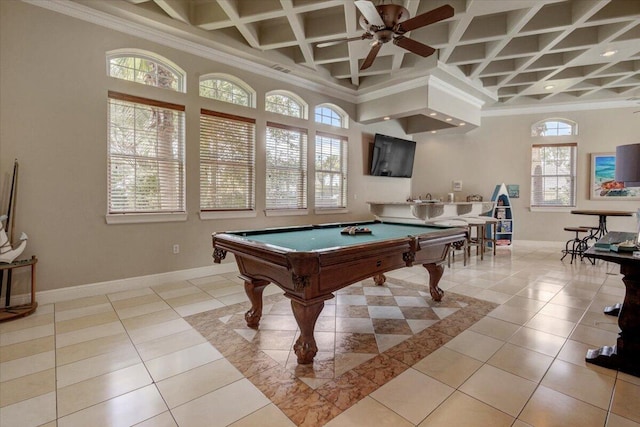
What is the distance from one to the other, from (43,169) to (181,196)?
4.80ft

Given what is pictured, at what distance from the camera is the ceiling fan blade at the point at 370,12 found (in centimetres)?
251

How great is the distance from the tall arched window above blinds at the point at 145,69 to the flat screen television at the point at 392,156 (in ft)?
13.8

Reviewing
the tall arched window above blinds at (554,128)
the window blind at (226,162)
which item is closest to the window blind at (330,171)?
the window blind at (226,162)

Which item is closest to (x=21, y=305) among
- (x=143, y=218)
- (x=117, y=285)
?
(x=117, y=285)

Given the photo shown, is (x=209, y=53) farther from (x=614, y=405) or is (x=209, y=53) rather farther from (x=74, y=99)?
(x=614, y=405)

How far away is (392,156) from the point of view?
7203mm

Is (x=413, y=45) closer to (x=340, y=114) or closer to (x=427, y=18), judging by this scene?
(x=427, y=18)

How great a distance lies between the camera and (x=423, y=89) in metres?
5.33

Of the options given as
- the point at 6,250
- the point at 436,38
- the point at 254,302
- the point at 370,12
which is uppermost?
the point at 436,38

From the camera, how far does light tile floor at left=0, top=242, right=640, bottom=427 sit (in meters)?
1.64

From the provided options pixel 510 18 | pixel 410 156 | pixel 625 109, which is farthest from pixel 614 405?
pixel 625 109

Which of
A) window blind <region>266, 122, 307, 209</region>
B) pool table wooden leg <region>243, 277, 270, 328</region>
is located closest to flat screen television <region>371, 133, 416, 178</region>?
window blind <region>266, 122, 307, 209</region>

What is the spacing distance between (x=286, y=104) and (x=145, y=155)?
Answer: 2.60 metres

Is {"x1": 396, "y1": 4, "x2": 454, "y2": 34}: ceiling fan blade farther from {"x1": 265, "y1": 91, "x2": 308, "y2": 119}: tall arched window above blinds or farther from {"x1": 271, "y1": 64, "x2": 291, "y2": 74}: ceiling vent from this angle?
{"x1": 265, "y1": 91, "x2": 308, "y2": 119}: tall arched window above blinds
